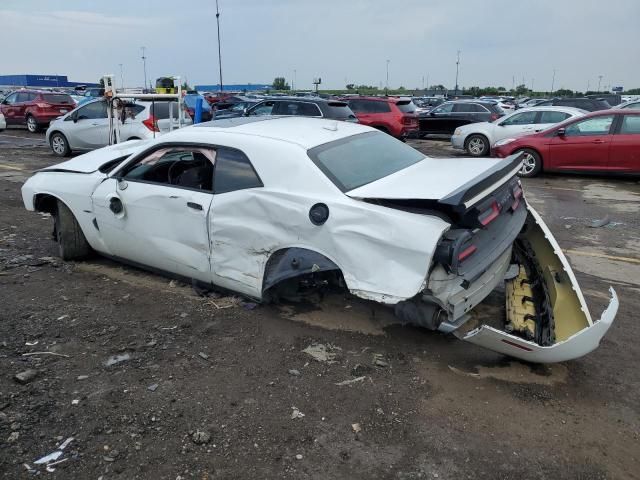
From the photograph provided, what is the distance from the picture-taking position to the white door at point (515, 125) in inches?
541

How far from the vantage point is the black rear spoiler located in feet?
10.1

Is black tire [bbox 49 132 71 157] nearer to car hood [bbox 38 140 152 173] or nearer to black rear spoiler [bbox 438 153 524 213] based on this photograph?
car hood [bbox 38 140 152 173]

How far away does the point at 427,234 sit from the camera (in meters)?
3.16

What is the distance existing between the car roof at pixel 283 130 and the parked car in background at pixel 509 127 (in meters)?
9.90

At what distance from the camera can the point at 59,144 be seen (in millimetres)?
13680

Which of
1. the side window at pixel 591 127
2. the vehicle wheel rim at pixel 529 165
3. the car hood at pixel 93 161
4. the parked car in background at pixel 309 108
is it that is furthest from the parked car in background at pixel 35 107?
the side window at pixel 591 127

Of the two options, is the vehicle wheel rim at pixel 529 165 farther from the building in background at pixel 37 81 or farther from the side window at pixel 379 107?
the building in background at pixel 37 81

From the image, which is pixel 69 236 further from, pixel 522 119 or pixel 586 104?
pixel 586 104

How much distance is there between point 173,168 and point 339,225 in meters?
1.98

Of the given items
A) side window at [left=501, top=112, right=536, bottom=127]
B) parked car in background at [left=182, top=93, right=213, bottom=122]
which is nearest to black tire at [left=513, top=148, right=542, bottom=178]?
side window at [left=501, top=112, right=536, bottom=127]

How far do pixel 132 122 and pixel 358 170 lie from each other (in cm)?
941

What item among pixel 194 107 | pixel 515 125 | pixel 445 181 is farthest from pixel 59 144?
pixel 445 181

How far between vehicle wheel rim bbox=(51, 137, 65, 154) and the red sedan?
36.0 feet

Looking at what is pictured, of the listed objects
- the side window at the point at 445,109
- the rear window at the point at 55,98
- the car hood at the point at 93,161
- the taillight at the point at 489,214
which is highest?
the rear window at the point at 55,98
